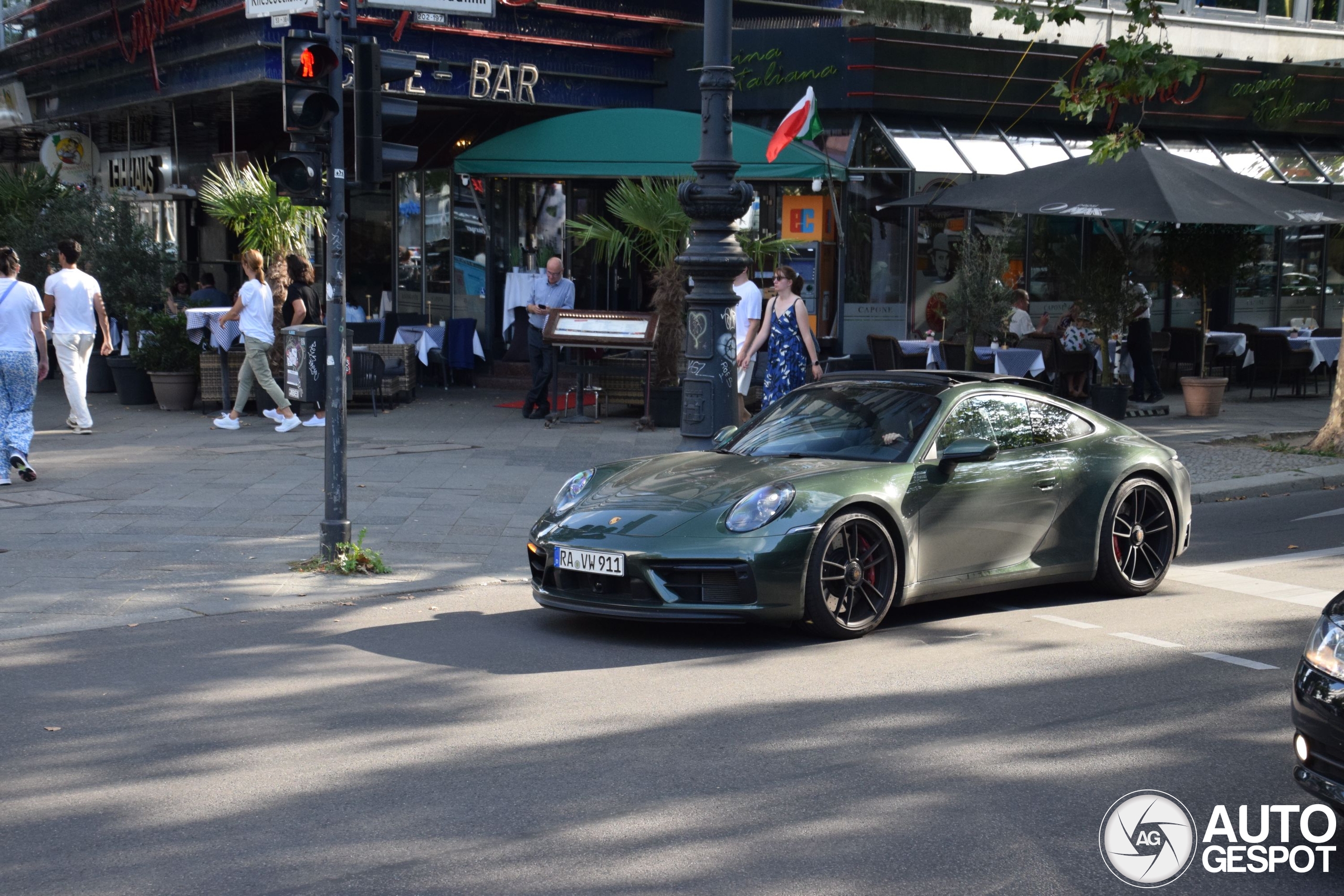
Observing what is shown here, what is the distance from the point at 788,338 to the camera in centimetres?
1272

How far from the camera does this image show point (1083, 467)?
7.92 m

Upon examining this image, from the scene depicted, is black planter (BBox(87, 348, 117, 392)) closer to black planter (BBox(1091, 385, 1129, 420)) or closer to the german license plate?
black planter (BBox(1091, 385, 1129, 420))

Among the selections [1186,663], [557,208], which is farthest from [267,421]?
[1186,663]

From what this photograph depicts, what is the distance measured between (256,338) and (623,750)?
36.2 feet

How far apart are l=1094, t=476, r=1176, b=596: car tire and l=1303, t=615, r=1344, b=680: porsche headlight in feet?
12.5

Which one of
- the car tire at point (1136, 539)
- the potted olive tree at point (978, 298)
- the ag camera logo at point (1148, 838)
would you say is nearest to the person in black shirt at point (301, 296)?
the potted olive tree at point (978, 298)

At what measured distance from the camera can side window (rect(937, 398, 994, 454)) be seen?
297 inches

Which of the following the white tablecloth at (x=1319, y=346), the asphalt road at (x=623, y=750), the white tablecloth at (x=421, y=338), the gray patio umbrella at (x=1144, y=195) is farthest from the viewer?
the white tablecloth at (x=1319, y=346)

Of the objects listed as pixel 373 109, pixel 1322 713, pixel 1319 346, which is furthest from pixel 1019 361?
pixel 1322 713

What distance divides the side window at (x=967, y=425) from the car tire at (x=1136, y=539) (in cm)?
93

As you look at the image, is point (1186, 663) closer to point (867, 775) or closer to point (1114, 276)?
point (867, 775)

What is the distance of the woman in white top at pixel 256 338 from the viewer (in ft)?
49.4

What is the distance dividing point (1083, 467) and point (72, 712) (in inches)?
214

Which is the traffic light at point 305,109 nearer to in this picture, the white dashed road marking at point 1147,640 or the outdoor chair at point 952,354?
the white dashed road marking at point 1147,640
